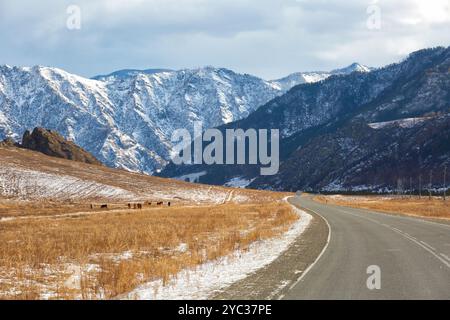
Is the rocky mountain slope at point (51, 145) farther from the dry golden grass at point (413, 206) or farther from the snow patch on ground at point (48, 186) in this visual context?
the dry golden grass at point (413, 206)

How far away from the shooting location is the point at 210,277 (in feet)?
51.4

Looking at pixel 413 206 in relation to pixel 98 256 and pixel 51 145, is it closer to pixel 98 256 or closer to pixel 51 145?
pixel 98 256

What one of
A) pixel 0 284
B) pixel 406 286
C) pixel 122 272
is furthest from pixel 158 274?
pixel 406 286

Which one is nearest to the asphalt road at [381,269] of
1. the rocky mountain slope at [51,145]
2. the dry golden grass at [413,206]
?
the dry golden grass at [413,206]

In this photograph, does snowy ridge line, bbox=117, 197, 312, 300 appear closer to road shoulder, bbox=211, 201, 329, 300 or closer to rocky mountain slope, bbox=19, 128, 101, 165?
road shoulder, bbox=211, 201, 329, 300

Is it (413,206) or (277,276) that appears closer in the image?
(277,276)

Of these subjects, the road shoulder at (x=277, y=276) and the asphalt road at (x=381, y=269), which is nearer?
the asphalt road at (x=381, y=269)

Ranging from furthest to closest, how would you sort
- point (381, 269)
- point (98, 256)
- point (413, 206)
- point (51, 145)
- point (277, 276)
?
1. point (51, 145)
2. point (413, 206)
3. point (98, 256)
4. point (381, 269)
5. point (277, 276)

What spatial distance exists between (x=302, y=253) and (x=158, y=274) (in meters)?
6.75

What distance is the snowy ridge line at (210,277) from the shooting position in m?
12.9

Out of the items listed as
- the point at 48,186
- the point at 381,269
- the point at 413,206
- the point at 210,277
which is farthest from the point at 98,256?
the point at 48,186

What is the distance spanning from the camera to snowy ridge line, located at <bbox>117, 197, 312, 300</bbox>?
1293cm
